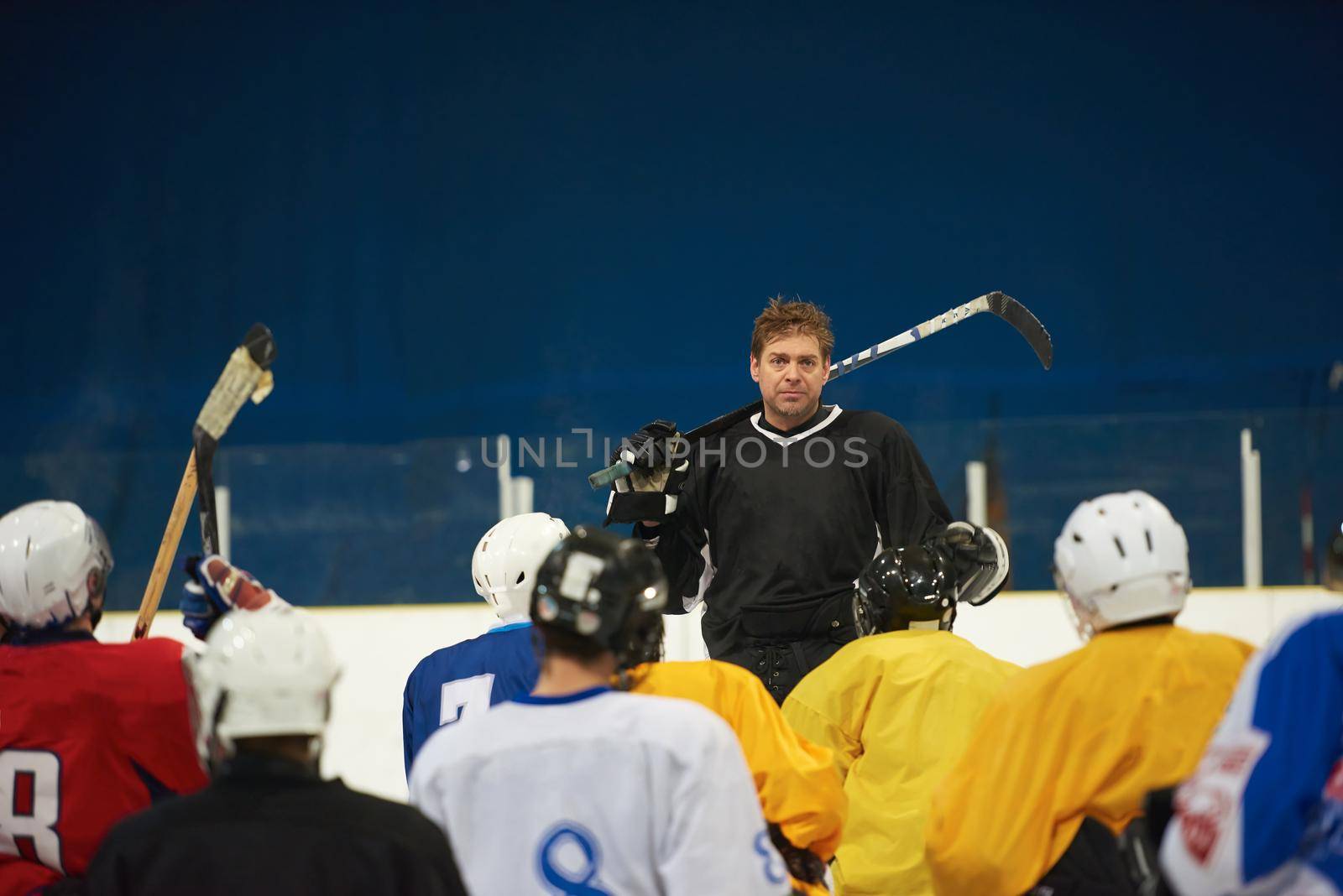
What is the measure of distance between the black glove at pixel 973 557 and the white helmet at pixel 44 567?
1636 mm

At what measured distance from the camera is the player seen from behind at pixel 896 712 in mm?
2551

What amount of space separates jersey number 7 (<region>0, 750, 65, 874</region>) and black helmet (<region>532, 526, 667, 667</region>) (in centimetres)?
91

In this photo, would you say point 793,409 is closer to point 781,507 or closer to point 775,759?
point 781,507

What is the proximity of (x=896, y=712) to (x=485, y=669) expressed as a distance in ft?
2.51

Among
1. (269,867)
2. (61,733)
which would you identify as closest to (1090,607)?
(269,867)

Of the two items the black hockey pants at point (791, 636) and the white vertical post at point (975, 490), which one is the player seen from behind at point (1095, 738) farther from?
the white vertical post at point (975, 490)

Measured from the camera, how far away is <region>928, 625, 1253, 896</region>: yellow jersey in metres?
1.85

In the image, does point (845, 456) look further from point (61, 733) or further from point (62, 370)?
point (62, 370)

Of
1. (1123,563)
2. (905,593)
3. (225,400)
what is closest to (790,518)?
(905,593)

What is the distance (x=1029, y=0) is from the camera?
9055mm

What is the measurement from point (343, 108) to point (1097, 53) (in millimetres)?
5059

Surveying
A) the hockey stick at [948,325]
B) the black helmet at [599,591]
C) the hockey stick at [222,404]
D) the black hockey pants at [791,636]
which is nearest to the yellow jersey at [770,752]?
the black helmet at [599,591]

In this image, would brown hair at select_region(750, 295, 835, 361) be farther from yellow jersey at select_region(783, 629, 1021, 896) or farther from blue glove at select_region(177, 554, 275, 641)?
blue glove at select_region(177, 554, 275, 641)

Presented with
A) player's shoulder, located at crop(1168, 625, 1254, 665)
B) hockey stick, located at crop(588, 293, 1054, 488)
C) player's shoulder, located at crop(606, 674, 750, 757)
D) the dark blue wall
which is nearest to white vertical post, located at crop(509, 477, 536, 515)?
the dark blue wall
